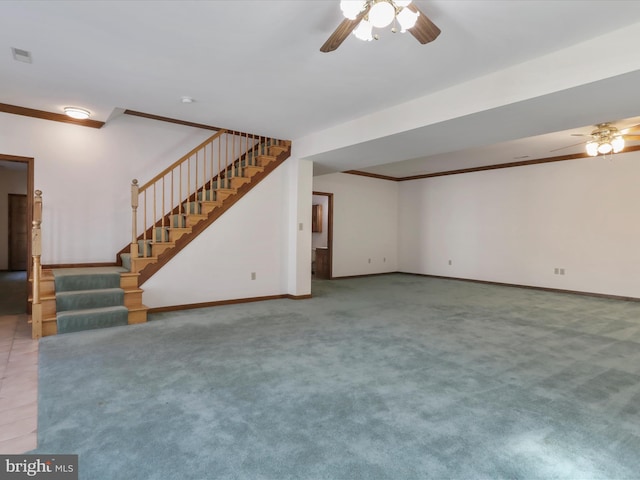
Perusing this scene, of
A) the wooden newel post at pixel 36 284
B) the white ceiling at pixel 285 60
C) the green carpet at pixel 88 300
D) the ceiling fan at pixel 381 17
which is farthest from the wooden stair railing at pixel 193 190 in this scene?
the ceiling fan at pixel 381 17

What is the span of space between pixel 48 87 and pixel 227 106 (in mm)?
1931

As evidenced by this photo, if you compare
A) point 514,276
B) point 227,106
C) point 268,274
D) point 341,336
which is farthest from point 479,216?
point 227,106

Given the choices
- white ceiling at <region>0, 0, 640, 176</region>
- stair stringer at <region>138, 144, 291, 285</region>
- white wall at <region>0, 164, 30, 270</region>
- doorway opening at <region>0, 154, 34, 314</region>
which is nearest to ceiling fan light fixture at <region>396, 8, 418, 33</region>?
white ceiling at <region>0, 0, 640, 176</region>

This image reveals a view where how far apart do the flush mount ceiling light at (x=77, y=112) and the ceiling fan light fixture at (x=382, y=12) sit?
425 cm

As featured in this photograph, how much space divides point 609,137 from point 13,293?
9964 millimetres

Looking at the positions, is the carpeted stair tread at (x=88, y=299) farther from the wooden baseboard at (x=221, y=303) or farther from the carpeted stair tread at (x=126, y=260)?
the wooden baseboard at (x=221, y=303)

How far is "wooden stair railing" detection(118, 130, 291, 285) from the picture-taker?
5039 millimetres

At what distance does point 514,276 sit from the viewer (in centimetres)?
771

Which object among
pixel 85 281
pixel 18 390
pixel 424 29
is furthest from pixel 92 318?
pixel 424 29

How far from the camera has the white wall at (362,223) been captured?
28.3ft

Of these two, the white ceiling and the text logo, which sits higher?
the white ceiling

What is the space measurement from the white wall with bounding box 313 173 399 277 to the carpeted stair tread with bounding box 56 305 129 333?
16.6 ft

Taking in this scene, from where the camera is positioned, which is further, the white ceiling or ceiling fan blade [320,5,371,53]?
the white ceiling

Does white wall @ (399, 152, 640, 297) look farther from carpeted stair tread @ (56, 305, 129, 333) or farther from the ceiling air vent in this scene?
the ceiling air vent
